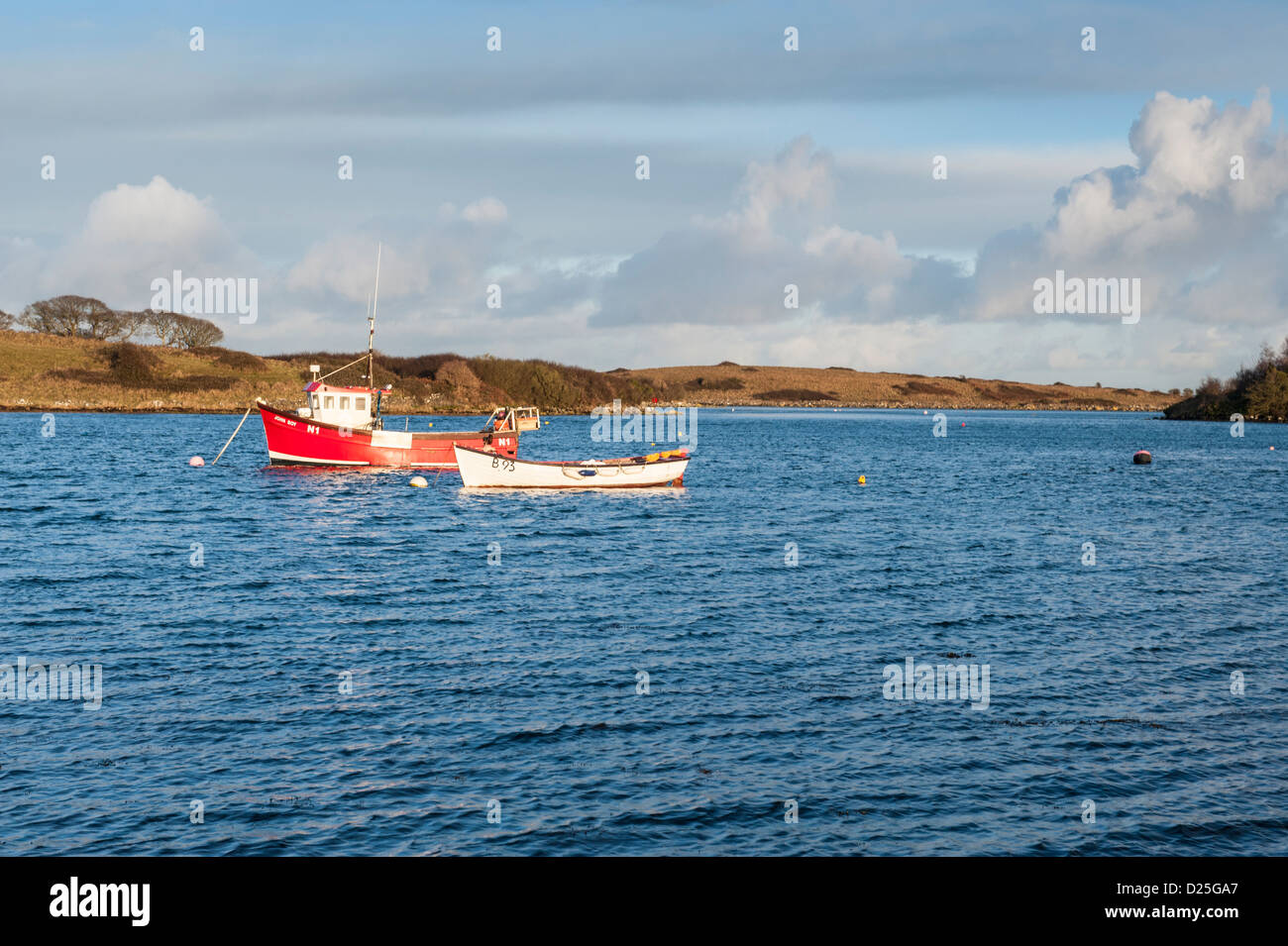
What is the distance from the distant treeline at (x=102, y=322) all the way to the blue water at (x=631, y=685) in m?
147

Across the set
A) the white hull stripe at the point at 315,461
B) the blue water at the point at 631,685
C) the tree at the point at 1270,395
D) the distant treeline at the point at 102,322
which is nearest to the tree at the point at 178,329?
the distant treeline at the point at 102,322

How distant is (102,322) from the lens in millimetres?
170875

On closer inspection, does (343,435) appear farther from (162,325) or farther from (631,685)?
(162,325)

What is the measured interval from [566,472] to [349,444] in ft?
48.7

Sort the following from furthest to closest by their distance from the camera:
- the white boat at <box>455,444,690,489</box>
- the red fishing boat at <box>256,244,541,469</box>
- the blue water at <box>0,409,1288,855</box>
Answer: the red fishing boat at <box>256,244,541,469</box> → the white boat at <box>455,444,690,489</box> → the blue water at <box>0,409,1288,855</box>

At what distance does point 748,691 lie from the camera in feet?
57.4

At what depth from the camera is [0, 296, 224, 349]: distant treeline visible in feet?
552

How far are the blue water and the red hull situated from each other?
15.8 meters

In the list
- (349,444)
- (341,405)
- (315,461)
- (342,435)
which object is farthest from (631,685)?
(315,461)

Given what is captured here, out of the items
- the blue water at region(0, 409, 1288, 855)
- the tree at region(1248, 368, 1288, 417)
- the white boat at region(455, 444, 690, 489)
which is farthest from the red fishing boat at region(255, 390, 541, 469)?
the tree at region(1248, 368, 1288, 417)

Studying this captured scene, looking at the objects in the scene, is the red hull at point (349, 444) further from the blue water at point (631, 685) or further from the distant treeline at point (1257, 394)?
the distant treeline at point (1257, 394)

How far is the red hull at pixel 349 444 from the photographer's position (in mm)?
57531

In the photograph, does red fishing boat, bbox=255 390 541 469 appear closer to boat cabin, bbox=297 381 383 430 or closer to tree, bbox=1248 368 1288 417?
boat cabin, bbox=297 381 383 430
